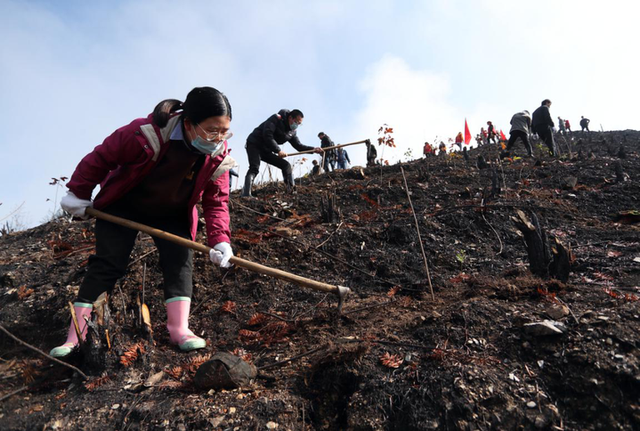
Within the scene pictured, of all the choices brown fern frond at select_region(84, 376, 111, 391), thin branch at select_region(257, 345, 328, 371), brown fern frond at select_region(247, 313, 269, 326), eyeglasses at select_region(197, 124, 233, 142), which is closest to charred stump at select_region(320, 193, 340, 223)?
brown fern frond at select_region(247, 313, 269, 326)

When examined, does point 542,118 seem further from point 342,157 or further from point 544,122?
point 342,157

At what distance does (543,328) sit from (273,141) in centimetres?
524

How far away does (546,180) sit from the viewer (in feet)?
23.1

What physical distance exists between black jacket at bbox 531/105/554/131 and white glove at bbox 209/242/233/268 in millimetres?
9934

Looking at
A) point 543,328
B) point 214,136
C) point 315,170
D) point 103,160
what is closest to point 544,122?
point 315,170

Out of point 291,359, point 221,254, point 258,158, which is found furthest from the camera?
point 258,158

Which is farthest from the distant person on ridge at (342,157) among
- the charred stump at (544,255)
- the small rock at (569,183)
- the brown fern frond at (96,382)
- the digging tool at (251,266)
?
the brown fern frond at (96,382)

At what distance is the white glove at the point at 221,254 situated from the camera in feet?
8.00

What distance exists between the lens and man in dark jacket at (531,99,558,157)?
372 inches

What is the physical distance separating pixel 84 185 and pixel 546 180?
7.60 metres

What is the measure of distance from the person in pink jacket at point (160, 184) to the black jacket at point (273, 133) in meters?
3.84

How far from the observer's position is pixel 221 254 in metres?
2.46

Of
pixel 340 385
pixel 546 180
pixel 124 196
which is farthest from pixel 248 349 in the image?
pixel 546 180

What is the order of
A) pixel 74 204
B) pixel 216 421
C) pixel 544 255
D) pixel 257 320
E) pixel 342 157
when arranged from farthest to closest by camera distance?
pixel 342 157 < pixel 544 255 < pixel 257 320 < pixel 74 204 < pixel 216 421
